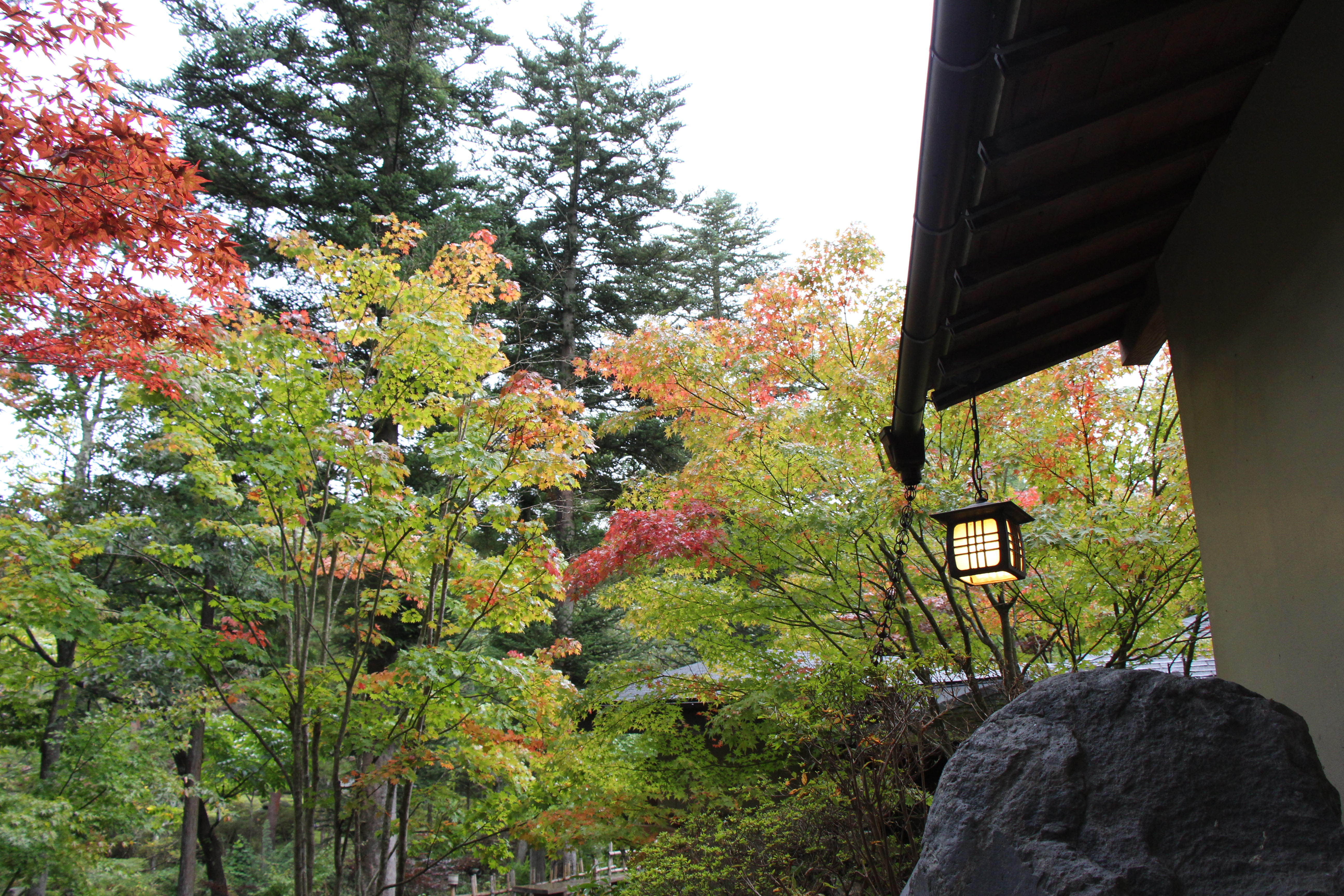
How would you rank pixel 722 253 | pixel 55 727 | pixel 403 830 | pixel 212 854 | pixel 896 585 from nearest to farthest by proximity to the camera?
pixel 896 585, pixel 403 830, pixel 55 727, pixel 212 854, pixel 722 253

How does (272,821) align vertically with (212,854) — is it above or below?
below

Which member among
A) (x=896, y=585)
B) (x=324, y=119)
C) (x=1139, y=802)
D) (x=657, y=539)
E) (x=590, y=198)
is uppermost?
(x=590, y=198)

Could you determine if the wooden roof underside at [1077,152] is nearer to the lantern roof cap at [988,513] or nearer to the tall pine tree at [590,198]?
the lantern roof cap at [988,513]

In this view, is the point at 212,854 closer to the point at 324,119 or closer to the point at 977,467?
the point at 324,119

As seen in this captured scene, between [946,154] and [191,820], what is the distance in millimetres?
13933

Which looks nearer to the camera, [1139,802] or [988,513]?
[1139,802]

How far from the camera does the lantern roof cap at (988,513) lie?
3.79 m

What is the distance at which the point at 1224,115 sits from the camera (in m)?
2.94

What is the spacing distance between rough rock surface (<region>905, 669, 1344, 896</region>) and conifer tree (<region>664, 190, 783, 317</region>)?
18.9 m

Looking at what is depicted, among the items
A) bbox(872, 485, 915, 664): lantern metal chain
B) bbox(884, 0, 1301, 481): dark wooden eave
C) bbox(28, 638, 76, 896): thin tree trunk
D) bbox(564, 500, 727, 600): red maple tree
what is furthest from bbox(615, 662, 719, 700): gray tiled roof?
bbox(28, 638, 76, 896): thin tree trunk

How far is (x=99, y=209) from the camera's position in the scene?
367cm

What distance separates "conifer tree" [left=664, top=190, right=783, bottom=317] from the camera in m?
22.7

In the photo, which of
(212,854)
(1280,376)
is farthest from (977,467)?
(212,854)

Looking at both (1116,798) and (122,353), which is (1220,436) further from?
(122,353)
